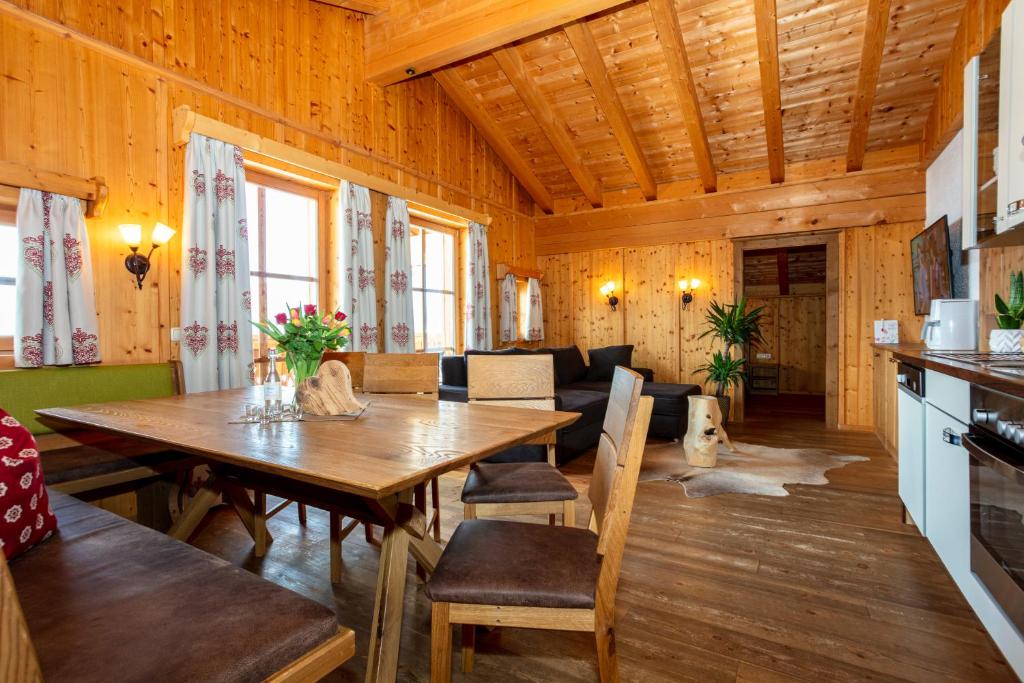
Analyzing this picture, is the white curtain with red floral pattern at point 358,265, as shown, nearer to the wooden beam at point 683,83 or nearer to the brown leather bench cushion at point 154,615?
the wooden beam at point 683,83

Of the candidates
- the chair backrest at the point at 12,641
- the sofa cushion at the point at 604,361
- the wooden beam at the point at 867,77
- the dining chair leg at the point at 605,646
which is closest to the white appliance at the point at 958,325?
the wooden beam at the point at 867,77

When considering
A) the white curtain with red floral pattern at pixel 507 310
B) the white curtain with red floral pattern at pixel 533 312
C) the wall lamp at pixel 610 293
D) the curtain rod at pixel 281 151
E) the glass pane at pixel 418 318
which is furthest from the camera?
the white curtain with red floral pattern at pixel 533 312

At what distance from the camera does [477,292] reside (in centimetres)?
615

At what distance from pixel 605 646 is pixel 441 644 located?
1.36 ft

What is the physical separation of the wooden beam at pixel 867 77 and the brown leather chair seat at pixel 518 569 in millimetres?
4549

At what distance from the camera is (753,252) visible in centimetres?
799

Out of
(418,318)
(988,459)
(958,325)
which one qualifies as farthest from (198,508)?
(958,325)

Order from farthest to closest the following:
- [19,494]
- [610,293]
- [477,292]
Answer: [610,293]
[477,292]
[19,494]

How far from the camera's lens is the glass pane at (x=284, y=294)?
416 cm

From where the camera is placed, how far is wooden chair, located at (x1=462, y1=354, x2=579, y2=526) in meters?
1.81

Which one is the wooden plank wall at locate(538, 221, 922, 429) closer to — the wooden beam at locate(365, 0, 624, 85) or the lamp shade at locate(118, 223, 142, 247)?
the wooden beam at locate(365, 0, 624, 85)

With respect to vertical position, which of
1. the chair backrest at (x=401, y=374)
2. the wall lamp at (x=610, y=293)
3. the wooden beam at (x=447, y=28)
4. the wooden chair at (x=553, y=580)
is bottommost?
the wooden chair at (x=553, y=580)

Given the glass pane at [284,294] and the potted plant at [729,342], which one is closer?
the glass pane at [284,294]

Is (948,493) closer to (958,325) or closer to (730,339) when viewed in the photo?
(958,325)
